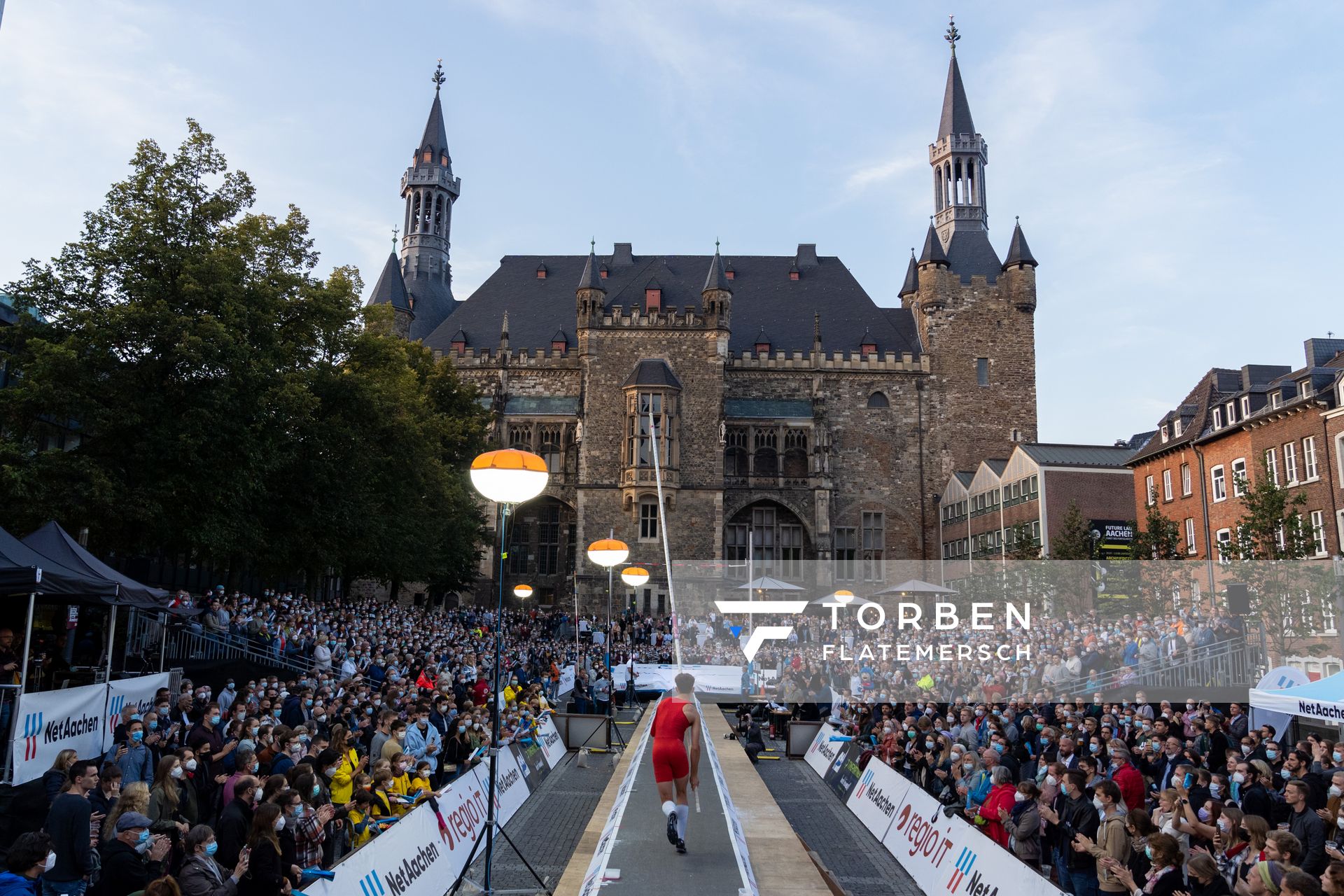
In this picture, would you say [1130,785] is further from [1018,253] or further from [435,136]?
[435,136]

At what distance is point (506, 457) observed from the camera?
33.0 feet

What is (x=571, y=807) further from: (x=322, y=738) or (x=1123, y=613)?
(x=1123, y=613)

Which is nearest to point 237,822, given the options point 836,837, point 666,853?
point 666,853

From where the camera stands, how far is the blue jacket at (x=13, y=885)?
5766 mm

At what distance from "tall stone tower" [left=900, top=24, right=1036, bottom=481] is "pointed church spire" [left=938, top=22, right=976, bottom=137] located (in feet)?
27.6

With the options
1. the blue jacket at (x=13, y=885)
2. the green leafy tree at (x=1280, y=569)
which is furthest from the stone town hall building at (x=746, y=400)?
the blue jacket at (x=13, y=885)

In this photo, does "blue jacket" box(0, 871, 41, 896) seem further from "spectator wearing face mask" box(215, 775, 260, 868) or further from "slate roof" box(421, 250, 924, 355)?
"slate roof" box(421, 250, 924, 355)

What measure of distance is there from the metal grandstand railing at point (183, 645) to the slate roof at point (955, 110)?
55.5 metres

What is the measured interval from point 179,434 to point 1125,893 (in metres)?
19.3

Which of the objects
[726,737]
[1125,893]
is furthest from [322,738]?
[726,737]

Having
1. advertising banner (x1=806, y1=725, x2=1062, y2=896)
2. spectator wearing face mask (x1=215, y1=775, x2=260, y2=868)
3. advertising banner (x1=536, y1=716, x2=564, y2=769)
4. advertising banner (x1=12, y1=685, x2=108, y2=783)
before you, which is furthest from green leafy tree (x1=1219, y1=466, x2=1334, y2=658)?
advertising banner (x1=12, y1=685, x2=108, y2=783)

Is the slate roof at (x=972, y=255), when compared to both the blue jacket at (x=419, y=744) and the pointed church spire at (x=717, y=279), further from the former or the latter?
the blue jacket at (x=419, y=744)

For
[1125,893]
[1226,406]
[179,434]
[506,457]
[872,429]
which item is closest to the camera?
[1125,893]

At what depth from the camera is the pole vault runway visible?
7332 mm
